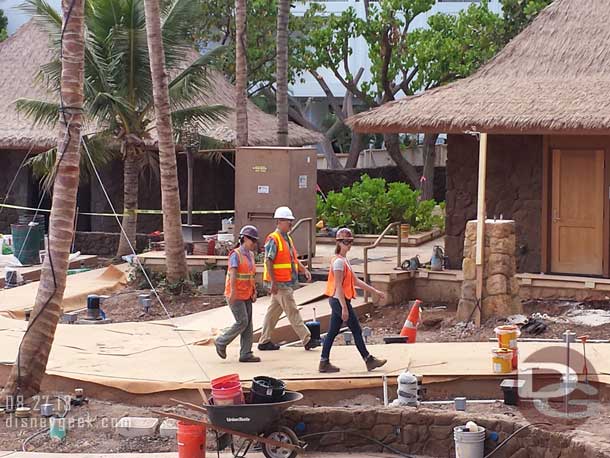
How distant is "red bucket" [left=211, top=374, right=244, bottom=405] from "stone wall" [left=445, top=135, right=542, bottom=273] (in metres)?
9.24

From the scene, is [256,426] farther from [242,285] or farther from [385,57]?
[385,57]

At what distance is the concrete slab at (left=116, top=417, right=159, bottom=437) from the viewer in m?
11.8

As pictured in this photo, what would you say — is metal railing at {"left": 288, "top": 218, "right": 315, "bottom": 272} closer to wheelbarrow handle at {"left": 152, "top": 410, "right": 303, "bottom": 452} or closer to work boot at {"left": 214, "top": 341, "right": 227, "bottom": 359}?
work boot at {"left": 214, "top": 341, "right": 227, "bottom": 359}

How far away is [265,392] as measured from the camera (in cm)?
1130

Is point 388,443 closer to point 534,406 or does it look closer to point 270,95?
point 534,406

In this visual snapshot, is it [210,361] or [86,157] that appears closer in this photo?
[210,361]

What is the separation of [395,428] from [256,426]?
4.74 ft

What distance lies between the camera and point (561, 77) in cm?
2008

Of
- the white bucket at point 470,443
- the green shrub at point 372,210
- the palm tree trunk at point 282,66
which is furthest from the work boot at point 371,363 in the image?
the green shrub at point 372,210

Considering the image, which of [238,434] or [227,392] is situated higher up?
[227,392]

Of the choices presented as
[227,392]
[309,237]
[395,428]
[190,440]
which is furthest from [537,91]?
[190,440]

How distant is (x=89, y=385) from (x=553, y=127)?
8.08 m

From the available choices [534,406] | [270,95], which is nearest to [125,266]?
[534,406]

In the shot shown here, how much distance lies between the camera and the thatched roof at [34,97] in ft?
85.1
